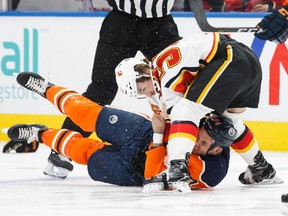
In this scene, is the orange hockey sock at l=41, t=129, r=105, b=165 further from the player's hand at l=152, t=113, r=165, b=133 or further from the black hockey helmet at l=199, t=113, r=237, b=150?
the black hockey helmet at l=199, t=113, r=237, b=150

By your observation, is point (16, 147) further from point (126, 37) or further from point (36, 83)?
point (126, 37)

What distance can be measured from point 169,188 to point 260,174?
56cm

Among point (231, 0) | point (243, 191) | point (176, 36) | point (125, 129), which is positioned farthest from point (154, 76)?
point (231, 0)

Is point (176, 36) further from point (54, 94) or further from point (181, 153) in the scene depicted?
point (181, 153)

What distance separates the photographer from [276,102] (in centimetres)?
542

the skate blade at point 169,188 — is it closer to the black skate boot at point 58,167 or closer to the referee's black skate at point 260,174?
the referee's black skate at point 260,174

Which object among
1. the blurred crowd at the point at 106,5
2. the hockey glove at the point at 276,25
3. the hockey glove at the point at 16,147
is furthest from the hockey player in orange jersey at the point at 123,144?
the blurred crowd at the point at 106,5

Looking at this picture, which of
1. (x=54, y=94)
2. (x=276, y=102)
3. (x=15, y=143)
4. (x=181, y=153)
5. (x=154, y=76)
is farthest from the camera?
(x=276, y=102)

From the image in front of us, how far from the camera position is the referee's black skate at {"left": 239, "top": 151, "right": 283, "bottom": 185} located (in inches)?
147

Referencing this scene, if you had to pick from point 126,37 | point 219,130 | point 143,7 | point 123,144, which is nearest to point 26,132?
point 123,144

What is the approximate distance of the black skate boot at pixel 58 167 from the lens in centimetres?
398

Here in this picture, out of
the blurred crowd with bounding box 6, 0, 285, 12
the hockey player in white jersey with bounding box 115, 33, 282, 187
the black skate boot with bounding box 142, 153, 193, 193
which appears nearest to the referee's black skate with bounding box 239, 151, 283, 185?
the hockey player in white jersey with bounding box 115, 33, 282, 187

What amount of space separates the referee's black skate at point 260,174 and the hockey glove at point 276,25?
2.98 ft

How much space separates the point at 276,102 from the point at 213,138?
212cm
